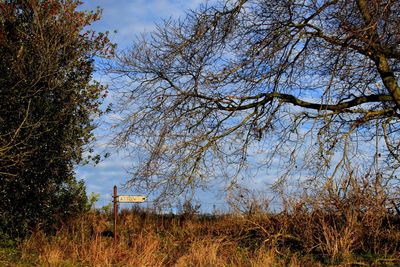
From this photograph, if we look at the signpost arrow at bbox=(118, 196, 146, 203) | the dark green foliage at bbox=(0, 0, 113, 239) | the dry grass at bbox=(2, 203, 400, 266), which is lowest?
the dry grass at bbox=(2, 203, 400, 266)

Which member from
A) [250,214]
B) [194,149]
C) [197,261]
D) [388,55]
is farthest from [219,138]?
[388,55]

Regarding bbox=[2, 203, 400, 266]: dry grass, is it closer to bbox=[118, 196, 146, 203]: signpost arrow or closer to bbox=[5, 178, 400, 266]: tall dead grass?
bbox=[5, 178, 400, 266]: tall dead grass

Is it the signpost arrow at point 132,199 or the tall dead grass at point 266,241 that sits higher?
the signpost arrow at point 132,199

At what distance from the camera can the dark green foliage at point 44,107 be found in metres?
11.7

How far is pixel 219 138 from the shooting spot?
39.0ft

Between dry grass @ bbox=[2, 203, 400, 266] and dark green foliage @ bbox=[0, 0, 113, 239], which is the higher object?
dark green foliage @ bbox=[0, 0, 113, 239]

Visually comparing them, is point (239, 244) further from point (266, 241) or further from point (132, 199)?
point (132, 199)

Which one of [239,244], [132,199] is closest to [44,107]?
[132,199]

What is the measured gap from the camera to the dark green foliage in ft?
38.3

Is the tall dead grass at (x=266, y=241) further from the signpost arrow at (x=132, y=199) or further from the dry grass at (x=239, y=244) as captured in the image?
the signpost arrow at (x=132, y=199)

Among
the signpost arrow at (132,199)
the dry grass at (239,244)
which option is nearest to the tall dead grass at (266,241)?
the dry grass at (239,244)

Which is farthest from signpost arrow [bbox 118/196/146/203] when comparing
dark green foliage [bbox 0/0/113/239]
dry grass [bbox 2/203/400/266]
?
dark green foliage [bbox 0/0/113/239]

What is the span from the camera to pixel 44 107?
41.5 feet

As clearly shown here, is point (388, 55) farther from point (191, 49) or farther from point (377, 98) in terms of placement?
point (191, 49)
